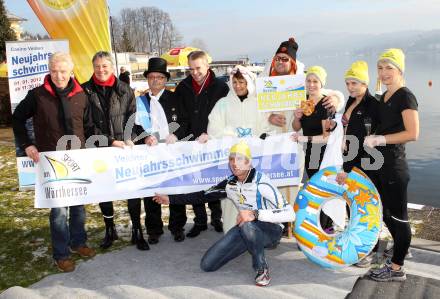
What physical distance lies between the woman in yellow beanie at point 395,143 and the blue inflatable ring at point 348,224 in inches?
6.7

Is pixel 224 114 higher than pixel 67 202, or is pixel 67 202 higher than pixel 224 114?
pixel 224 114

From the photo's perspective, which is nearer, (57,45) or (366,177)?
(366,177)

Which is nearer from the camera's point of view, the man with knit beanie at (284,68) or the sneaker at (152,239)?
the man with knit beanie at (284,68)

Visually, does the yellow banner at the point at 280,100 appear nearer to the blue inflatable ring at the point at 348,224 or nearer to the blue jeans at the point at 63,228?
the blue inflatable ring at the point at 348,224

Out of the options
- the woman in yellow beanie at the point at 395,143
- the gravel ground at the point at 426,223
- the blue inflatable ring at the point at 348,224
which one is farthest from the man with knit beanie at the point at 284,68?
the gravel ground at the point at 426,223

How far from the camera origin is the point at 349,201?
15.1 ft

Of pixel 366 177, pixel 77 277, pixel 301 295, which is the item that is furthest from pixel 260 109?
pixel 77 277

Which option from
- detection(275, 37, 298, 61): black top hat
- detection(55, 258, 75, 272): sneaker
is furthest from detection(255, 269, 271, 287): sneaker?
detection(275, 37, 298, 61): black top hat

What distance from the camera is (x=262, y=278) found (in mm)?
4324

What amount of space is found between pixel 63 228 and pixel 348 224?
3.27 meters

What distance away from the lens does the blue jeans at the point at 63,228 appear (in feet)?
15.5

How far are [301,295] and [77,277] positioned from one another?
2.53 m

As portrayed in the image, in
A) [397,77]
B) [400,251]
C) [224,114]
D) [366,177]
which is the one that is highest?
[397,77]

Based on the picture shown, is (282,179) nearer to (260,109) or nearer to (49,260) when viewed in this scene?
(260,109)
